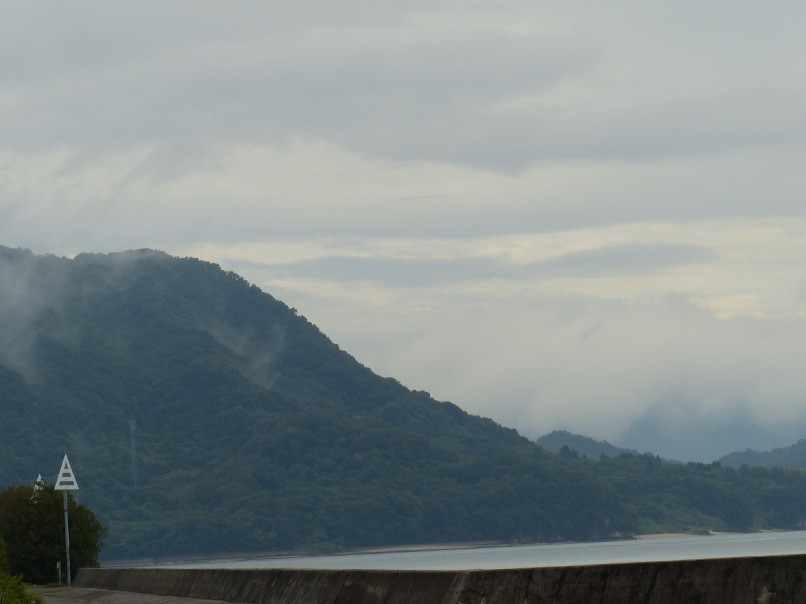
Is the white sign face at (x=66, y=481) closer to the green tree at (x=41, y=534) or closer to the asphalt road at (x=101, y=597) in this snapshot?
the asphalt road at (x=101, y=597)

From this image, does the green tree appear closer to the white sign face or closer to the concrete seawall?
the white sign face

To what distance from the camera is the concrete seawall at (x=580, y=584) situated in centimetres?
1385

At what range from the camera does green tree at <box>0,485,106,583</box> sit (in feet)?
193

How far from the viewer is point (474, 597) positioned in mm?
17125

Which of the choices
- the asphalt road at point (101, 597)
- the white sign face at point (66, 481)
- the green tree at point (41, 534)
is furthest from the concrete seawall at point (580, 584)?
the green tree at point (41, 534)

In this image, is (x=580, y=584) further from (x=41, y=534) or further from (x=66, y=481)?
(x=41, y=534)

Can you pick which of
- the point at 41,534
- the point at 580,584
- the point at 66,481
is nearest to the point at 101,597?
the point at 66,481

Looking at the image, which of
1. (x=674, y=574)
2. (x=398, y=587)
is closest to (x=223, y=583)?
(x=398, y=587)

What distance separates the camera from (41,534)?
59.7 metres

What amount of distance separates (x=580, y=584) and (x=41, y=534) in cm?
4708

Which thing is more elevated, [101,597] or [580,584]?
[580,584]

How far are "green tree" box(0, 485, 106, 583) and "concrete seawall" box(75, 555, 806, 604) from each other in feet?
118

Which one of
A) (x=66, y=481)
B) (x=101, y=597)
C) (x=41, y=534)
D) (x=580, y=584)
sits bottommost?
(x=41, y=534)

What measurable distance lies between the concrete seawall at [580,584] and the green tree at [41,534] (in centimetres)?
3593
